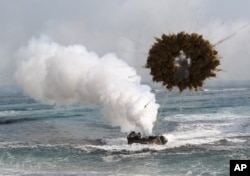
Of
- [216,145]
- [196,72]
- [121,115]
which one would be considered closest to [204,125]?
[121,115]

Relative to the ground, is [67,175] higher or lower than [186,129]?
lower

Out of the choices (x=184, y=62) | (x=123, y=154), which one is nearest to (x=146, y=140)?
(x=123, y=154)

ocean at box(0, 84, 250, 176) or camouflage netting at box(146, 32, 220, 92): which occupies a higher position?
ocean at box(0, 84, 250, 176)

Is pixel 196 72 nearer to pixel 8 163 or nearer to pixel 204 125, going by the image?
pixel 8 163

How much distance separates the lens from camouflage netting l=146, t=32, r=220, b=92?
7008mm

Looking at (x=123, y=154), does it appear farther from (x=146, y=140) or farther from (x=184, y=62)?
(x=184, y=62)

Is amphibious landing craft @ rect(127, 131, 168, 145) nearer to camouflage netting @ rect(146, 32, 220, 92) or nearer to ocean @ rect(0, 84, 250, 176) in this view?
ocean @ rect(0, 84, 250, 176)

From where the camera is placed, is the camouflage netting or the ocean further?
the ocean

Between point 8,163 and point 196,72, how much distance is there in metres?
33.8

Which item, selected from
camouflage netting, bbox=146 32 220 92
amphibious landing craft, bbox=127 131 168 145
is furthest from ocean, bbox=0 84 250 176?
camouflage netting, bbox=146 32 220 92

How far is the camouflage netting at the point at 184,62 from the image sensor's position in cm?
701

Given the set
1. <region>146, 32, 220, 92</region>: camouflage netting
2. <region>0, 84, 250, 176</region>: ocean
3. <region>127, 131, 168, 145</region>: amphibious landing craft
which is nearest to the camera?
Result: <region>146, 32, 220, 92</region>: camouflage netting

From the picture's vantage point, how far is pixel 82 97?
52594mm

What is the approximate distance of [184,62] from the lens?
7.12m
